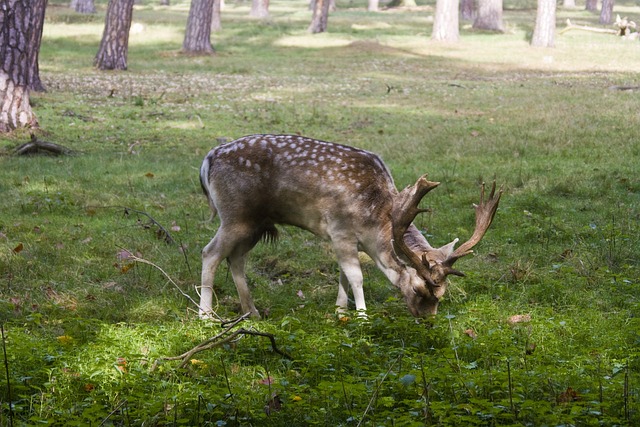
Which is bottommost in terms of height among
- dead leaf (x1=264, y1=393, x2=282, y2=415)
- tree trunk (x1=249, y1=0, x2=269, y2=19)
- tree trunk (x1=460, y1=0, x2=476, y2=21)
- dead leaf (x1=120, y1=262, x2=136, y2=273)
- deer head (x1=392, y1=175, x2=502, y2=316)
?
dead leaf (x1=120, y1=262, x2=136, y2=273)

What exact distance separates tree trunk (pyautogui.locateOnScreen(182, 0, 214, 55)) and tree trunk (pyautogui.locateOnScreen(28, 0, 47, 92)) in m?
11.2

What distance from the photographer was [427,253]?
284 inches

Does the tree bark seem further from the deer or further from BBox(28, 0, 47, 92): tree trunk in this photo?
the deer

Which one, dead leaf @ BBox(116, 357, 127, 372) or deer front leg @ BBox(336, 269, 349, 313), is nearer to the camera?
dead leaf @ BBox(116, 357, 127, 372)

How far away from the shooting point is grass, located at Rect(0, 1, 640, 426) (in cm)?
519

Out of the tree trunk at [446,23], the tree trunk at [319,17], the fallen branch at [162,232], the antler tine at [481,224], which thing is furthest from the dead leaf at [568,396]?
the tree trunk at [319,17]

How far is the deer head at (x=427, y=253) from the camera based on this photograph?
23.0 ft

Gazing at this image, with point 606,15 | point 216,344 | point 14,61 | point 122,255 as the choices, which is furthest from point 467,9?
point 216,344

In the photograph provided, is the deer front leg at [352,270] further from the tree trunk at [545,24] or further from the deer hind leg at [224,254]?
the tree trunk at [545,24]

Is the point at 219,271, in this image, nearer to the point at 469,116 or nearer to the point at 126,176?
the point at 126,176

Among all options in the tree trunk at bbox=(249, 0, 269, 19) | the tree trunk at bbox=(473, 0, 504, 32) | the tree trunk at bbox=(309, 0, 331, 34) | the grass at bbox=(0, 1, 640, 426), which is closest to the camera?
the grass at bbox=(0, 1, 640, 426)

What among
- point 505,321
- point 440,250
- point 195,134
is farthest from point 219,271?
point 195,134

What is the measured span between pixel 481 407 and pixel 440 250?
2487 millimetres

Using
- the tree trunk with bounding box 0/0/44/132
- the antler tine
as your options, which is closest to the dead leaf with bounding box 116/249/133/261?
the antler tine
